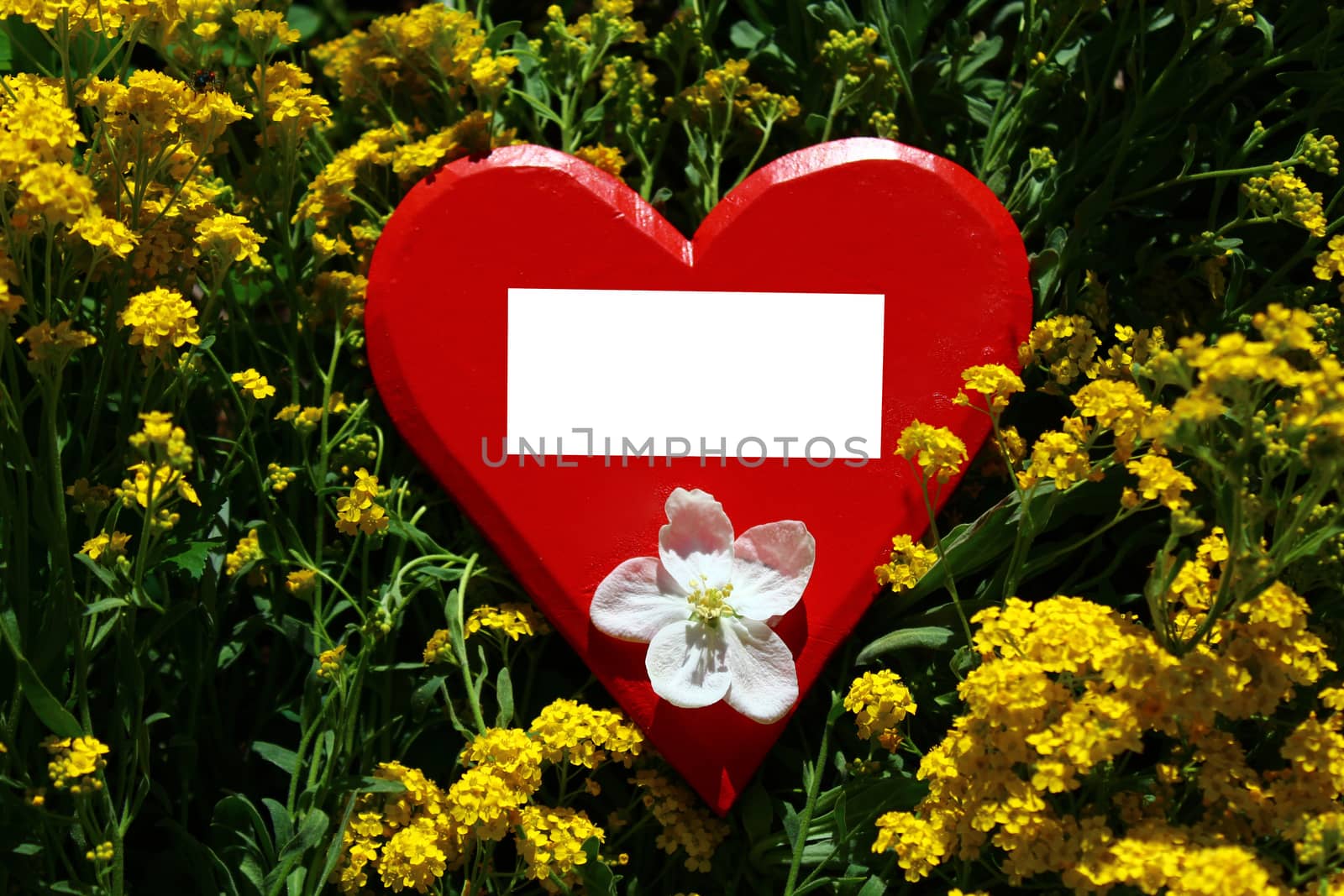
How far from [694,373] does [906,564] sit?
0.33 m

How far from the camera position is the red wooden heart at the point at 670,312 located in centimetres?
133

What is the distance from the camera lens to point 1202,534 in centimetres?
133

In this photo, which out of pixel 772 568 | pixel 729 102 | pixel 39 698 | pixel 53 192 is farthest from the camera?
pixel 729 102

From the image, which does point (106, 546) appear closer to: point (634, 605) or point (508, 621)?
point (508, 621)

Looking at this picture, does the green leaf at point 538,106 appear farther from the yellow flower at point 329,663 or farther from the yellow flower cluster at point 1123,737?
the yellow flower cluster at point 1123,737

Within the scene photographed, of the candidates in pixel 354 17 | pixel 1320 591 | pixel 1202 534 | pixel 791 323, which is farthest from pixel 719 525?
pixel 354 17

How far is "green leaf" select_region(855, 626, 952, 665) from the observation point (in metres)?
1.27

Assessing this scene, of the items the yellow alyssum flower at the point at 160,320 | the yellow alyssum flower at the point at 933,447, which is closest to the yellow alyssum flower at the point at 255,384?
the yellow alyssum flower at the point at 160,320

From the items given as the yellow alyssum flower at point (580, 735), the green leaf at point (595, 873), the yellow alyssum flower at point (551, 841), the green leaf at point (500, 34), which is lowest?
the green leaf at point (595, 873)

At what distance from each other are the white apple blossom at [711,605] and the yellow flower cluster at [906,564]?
0.31 ft

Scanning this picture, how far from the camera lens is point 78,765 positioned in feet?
3.40

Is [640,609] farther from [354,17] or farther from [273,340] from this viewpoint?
[354,17]

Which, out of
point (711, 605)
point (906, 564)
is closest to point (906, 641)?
point (906, 564)

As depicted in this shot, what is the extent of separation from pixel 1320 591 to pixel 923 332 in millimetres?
528
